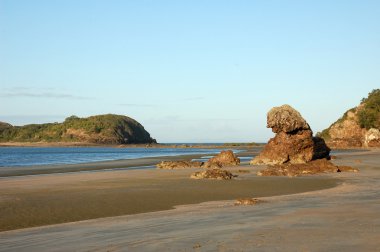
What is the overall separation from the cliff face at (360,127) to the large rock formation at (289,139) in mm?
46332

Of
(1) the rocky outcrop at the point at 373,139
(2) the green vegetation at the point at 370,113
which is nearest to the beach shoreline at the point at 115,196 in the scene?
(1) the rocky outcrop at the point at 373,139

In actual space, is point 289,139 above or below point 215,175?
above

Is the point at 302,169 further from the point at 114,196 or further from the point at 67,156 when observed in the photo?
the point at 67,156

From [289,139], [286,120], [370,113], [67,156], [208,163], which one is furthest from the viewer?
[370,113]

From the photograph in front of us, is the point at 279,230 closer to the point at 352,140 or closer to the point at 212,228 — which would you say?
the point at 212,228

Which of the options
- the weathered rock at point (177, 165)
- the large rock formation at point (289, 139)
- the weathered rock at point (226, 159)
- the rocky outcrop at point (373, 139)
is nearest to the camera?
the large rock formation at point (289, 139)

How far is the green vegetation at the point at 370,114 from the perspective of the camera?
8656cm

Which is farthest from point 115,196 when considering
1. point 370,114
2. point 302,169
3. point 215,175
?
point 370,114

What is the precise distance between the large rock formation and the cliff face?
4633 cm

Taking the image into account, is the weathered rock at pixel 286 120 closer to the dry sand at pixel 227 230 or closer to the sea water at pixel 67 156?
the dry sand at pixel 227 230

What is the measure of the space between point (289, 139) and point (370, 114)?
200 feet

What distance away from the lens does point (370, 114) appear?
88.4m

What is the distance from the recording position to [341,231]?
8.46m

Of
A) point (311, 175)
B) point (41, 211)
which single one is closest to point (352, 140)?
point (311, 175)
